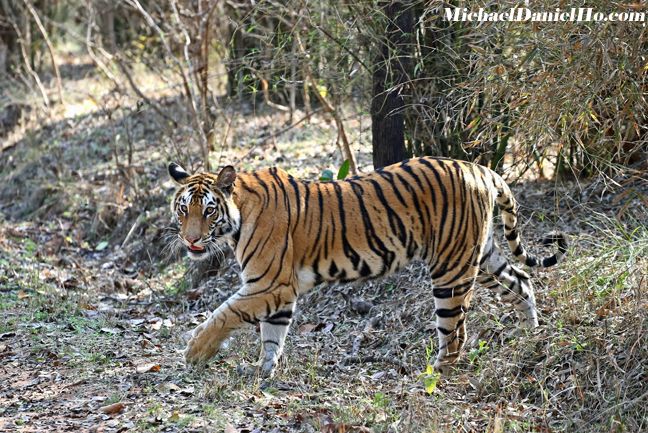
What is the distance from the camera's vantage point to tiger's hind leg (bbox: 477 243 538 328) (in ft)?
20.1

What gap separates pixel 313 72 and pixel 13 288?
3.34m

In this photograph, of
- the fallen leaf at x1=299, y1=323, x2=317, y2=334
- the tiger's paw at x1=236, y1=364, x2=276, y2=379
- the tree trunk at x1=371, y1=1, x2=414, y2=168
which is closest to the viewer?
the tiger's paw at x1=236, y1=364, x2=276, y2=379

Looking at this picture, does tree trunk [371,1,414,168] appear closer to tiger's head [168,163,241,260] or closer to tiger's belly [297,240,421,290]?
tiger's belly [297,240,421,290]

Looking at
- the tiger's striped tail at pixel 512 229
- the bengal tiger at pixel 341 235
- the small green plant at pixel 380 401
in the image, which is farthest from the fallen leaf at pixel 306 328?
the small green plant at pixel 380 401

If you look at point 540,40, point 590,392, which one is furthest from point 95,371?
point 540,40

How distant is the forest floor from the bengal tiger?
0.86 feet

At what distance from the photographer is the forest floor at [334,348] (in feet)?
16.8

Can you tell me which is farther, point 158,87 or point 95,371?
point 158,87

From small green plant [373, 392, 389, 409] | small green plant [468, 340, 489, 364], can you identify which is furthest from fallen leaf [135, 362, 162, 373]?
small green plant [468, 340, 489, 364]

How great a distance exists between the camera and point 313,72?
28.4ft

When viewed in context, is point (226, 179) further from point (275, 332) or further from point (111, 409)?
point (111, 409)

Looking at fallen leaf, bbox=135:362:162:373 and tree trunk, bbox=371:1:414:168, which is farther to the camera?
tree trunk, bbox=371:1:414:168

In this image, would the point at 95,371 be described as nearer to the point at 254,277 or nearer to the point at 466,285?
the point at 254,277

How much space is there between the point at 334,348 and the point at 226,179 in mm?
1550
